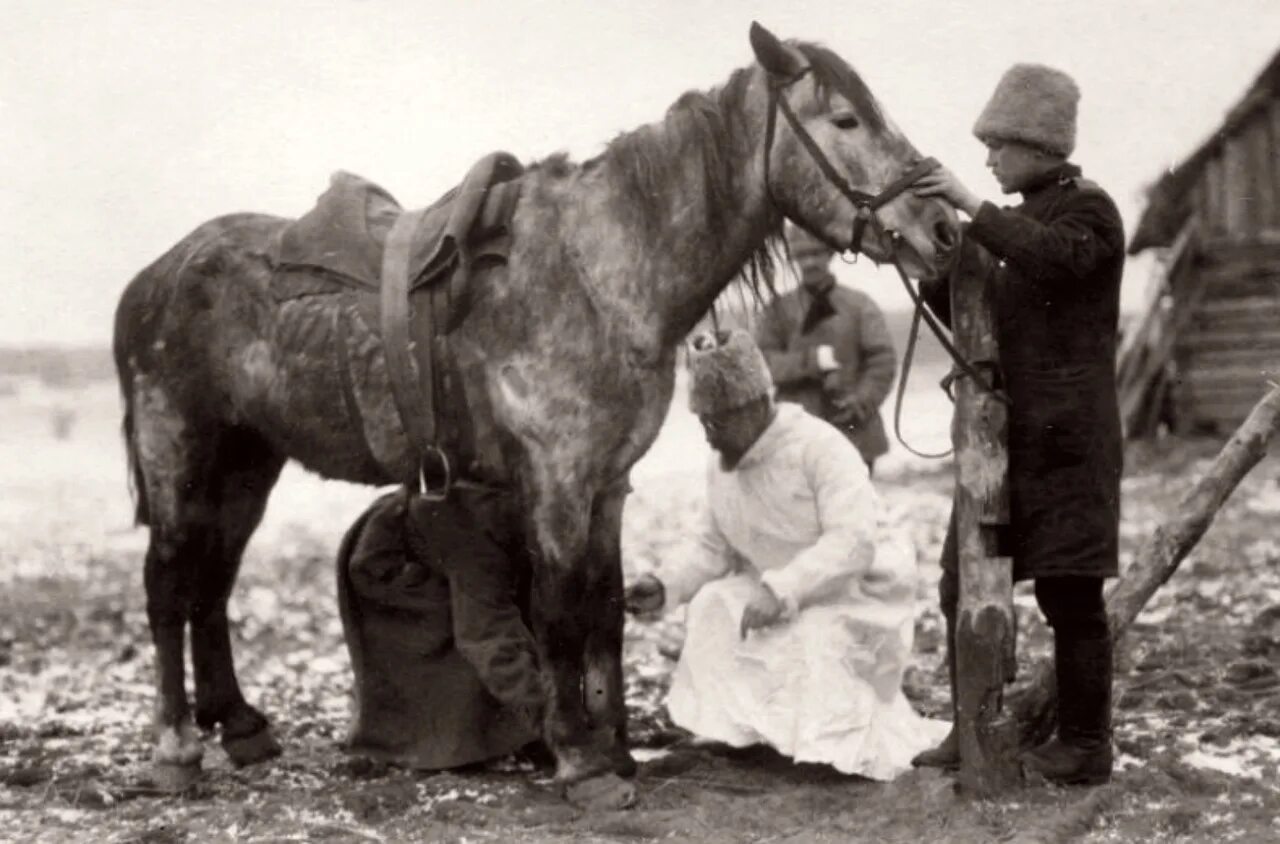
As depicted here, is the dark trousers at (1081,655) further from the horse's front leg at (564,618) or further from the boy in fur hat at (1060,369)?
the horse's front leg at (564,618)

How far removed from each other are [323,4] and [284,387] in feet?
10.2

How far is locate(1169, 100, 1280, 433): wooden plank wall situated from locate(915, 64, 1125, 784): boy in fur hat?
37.3ft

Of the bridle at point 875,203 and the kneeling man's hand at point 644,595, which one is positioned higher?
the bridle at point 875,203

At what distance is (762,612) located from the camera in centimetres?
443

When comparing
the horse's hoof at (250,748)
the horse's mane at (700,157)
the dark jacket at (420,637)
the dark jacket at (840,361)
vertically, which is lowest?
the horse's hoof at (250,748)

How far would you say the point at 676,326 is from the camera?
422 cm

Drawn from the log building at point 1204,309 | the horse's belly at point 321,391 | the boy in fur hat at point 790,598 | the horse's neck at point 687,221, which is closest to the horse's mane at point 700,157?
the horse's neck at point 687,221

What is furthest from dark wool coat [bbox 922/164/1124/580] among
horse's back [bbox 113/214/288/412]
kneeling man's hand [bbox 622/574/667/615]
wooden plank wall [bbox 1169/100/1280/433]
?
wooden plank wall [bbox 1169/100/1280/433]

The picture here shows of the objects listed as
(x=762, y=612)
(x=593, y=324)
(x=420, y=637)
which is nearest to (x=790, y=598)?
(x=762, y=612)

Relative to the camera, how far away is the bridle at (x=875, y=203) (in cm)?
379

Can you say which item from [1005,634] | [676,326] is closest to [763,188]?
[676,326]

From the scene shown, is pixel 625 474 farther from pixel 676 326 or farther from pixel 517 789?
pixel 517 789

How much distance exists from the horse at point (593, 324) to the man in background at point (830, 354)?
238cm

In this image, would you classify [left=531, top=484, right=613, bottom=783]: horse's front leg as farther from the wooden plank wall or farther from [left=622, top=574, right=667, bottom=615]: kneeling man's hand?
the wooden plank wall
